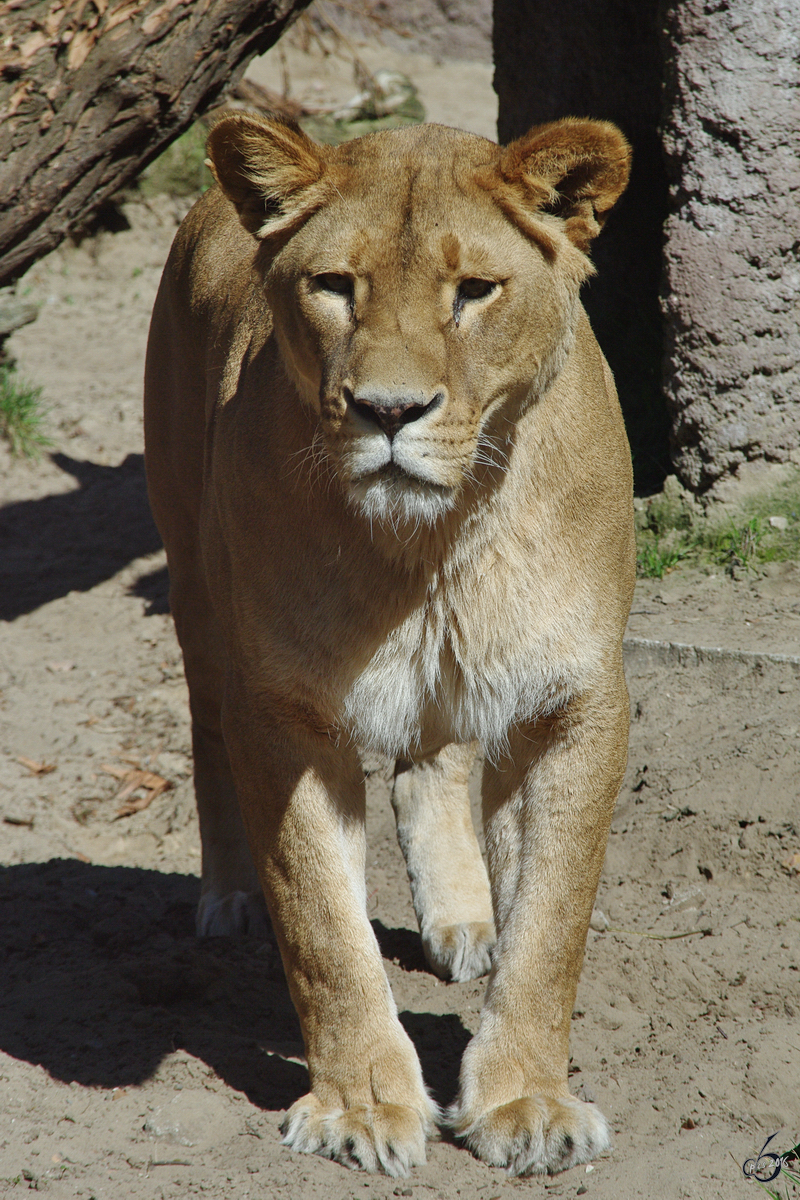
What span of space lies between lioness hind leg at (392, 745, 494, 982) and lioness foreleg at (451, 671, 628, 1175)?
83cm

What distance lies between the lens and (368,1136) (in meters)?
2.54

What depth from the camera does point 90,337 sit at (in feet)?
28.5

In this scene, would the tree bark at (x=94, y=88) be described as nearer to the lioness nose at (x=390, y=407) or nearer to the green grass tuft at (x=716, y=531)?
the green grass tuft at (x=716, y=531)

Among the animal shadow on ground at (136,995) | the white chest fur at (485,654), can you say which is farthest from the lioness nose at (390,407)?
the animal shadow on ground at (136,995)

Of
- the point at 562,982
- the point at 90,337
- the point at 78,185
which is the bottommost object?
the point at 90,337

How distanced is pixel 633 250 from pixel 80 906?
3.76 m

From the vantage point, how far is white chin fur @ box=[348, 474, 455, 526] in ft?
7.48

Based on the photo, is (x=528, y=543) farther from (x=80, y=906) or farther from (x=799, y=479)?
(x=799, y=479)

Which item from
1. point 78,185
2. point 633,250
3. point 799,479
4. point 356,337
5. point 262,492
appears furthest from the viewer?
point 633,250

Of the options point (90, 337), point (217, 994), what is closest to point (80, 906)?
point (217, 994)

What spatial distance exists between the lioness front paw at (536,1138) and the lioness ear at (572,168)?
185 centimetres

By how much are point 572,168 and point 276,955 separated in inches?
98.9

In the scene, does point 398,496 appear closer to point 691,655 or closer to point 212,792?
point 212,792

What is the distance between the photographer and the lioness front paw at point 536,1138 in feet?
8.36
